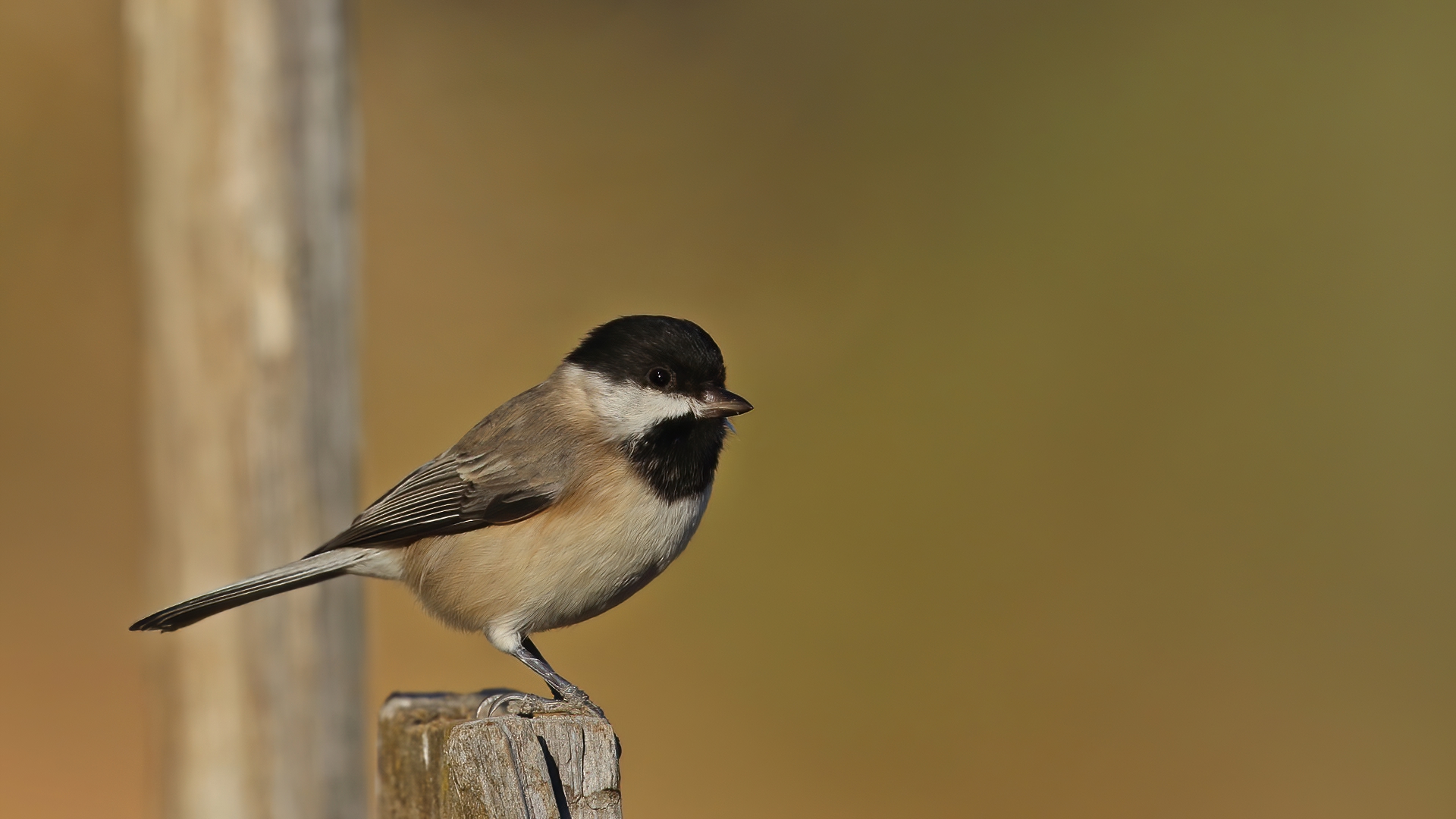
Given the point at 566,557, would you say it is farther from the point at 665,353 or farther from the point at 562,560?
the point at 665,353

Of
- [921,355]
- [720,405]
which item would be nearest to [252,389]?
[720,405]

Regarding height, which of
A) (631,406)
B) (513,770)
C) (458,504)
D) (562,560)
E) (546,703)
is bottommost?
(546,703)

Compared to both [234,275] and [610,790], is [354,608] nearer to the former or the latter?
[234,275]

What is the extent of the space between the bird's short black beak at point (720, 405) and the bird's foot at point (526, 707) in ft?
2.95

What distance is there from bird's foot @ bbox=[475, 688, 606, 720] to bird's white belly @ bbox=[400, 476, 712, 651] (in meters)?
0.38

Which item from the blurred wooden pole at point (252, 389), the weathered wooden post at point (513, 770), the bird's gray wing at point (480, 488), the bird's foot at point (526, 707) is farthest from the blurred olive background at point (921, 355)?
the weathered wooden post at point (513, 770)

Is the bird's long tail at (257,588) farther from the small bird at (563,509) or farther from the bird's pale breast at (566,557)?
the bird's pale breast at (566,557)

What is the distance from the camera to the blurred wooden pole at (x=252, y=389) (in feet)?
13.3

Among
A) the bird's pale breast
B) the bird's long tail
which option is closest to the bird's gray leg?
the bird's pale breast

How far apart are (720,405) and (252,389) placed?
1636 mm

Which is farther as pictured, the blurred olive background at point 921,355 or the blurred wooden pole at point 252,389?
the blurred olive background at point 921,355

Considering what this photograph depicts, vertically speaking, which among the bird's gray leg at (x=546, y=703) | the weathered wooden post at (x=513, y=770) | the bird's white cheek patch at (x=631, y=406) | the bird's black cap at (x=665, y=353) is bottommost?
the bird's gray leg at (x=546, y=703)

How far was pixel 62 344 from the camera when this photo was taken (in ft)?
25.0

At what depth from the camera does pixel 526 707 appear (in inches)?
122
